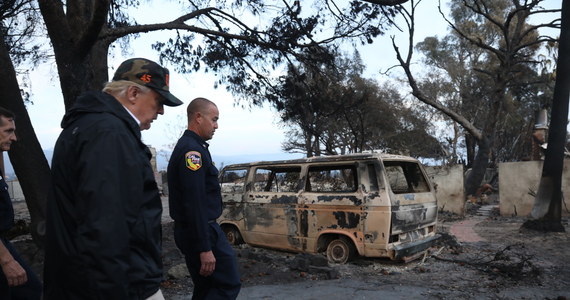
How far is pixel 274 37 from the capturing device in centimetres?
843

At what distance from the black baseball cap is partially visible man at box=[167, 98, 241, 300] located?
112cm

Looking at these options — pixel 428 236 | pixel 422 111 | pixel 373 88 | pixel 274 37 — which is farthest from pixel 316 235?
pixel 422 111

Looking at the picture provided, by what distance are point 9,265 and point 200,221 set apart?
114 cm

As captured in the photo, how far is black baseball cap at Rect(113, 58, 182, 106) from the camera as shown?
195cm

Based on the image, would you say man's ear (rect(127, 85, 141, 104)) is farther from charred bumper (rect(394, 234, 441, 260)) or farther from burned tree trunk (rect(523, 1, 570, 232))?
burned tree trunk (rect(523, 1, 570, 232))

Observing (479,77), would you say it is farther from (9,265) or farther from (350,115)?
(9,265)

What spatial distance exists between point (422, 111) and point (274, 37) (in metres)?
27.9

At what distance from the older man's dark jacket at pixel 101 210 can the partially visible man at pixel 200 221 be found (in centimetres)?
112

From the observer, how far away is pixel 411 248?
251 inches

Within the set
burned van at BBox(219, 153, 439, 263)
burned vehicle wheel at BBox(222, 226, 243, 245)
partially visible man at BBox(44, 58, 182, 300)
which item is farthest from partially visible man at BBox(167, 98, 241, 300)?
burned vehicle wheel at BBox(222, 226, 243, 245)

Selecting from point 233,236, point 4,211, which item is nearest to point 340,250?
point 233,236

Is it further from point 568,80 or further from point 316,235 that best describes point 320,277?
point 568,80

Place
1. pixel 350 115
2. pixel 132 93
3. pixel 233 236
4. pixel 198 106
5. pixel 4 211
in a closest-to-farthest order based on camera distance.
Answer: pixel 132 93, pixel 4 211, pixel 198 106, pixel 233 236, pixel 350 115

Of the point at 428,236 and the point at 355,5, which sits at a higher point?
the point at 355,5
